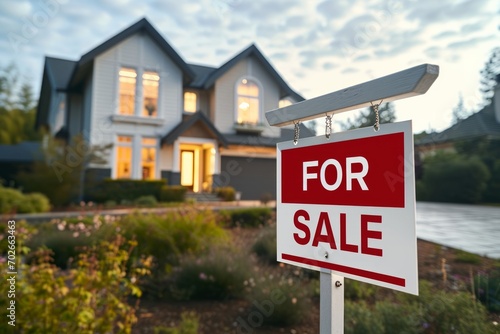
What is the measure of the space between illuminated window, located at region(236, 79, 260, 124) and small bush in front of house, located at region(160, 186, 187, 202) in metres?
4.92

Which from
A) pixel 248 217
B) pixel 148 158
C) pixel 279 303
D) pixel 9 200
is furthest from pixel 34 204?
pixel 279 303

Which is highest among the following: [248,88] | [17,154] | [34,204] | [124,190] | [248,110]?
[248,88]

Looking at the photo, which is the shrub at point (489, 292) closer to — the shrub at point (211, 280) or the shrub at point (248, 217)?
the shrub at point (211, 280)

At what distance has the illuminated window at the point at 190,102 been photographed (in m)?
15.9

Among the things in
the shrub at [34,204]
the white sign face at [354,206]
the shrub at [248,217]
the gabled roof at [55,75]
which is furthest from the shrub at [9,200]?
the white sign face at [354,206]

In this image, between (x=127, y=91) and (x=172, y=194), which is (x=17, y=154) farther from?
(x=172, y=194)

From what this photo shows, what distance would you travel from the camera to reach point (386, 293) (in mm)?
3693

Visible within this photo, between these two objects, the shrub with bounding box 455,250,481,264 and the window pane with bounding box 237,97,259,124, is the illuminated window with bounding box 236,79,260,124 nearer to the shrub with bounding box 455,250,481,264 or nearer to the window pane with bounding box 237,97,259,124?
the window pane with bounding box 237,97,259,124

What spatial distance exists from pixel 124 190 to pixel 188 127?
3.62m

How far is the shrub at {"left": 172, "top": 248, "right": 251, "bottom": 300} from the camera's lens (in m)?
3.70

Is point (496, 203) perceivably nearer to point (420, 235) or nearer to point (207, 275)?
point (420, 235)

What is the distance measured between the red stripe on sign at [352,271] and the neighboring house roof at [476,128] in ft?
51.6

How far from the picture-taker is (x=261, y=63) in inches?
633

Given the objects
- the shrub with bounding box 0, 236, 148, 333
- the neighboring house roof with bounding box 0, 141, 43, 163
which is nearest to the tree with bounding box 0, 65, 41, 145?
the neighboring house roof with bounding box 0, 141, 43, 163
